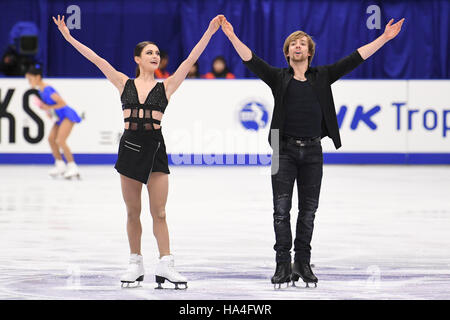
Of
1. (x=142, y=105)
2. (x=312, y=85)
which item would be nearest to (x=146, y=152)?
(x=142, y=105)

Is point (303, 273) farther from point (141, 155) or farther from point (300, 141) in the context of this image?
point (141, 155)

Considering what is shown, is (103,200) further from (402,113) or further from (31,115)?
(402,113)

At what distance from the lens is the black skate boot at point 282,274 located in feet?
17.8

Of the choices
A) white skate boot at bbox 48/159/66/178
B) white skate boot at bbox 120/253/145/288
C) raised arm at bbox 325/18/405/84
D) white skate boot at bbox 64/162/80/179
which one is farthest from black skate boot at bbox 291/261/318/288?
white skate boot at bbox 48/159/66/178

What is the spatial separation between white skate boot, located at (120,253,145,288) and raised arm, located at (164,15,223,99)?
1.00 m

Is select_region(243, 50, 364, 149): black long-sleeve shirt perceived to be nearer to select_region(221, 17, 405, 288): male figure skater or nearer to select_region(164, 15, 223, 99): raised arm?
select_region(221, 17, 405, 288): male figure skater

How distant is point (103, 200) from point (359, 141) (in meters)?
6.21

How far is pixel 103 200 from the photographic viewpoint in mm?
10445

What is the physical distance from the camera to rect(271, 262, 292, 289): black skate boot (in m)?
5.44

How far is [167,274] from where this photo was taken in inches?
215

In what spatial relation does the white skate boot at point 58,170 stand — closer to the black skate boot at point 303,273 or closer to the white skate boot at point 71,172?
the white skate boot at point 71,172

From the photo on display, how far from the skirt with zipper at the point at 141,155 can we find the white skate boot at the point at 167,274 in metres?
0.49

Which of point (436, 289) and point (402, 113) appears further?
point (402, 113)
